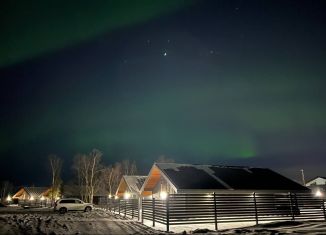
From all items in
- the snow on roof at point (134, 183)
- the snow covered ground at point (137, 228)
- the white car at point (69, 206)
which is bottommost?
the snow covered ground at point (137, 228)

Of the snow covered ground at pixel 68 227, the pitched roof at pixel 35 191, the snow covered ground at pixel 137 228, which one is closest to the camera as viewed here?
the snow covered ground at pixel 137 228

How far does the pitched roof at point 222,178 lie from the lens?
2419cm

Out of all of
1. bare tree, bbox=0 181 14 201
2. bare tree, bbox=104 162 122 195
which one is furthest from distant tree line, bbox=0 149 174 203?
bare tree, bbox=0 181 14 201

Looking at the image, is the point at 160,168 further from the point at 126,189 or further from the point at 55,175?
the point at 55,175

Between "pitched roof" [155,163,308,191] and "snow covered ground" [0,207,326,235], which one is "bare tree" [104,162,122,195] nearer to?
"pitched roof" [155,163,308,191]

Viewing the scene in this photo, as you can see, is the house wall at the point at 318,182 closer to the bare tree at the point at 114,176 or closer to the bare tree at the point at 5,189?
the bare tree at the point at 114,176

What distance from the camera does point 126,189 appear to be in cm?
5075

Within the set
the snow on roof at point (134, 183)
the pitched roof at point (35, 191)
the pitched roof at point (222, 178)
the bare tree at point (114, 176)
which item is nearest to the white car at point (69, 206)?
the snow on roof at point (134, 183)

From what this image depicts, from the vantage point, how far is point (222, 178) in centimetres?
2694

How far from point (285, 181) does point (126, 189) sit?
29.7 meters

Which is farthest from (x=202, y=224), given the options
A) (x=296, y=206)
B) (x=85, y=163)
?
(x=85, y=163)

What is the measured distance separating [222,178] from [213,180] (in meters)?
1.60

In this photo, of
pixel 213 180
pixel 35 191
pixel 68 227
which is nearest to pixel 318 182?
pixel 213 180

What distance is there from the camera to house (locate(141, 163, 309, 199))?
23.9m
